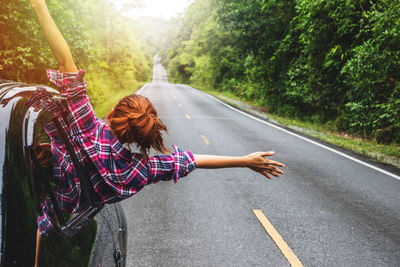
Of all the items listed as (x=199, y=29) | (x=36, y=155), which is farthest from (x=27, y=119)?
(x=199, y=29)

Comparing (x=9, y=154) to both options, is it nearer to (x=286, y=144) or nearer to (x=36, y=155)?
(x=36, y=155)

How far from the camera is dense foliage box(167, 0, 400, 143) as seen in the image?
10.8 m

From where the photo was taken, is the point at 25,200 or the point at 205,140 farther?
the point at 205,140

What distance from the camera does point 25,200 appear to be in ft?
3.60

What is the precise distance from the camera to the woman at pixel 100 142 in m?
1.42

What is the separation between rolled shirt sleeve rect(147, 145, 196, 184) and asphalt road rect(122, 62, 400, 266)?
219 centimetres

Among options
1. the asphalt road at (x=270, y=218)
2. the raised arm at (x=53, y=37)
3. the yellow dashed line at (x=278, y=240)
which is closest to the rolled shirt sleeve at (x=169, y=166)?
the raised arm at (x=53, y=37)

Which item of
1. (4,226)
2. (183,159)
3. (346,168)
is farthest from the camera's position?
(346,168)

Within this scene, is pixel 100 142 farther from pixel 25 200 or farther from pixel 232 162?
pixel 232 162

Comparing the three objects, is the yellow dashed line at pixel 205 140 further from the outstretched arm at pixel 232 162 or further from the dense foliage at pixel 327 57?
the outstretched arm at pixel 232 162

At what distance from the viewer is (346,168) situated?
25.2ft

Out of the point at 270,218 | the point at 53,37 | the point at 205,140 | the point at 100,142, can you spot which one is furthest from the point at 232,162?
the point at 205,140

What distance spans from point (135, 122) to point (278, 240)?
10.3ft

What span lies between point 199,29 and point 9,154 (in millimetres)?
47691
